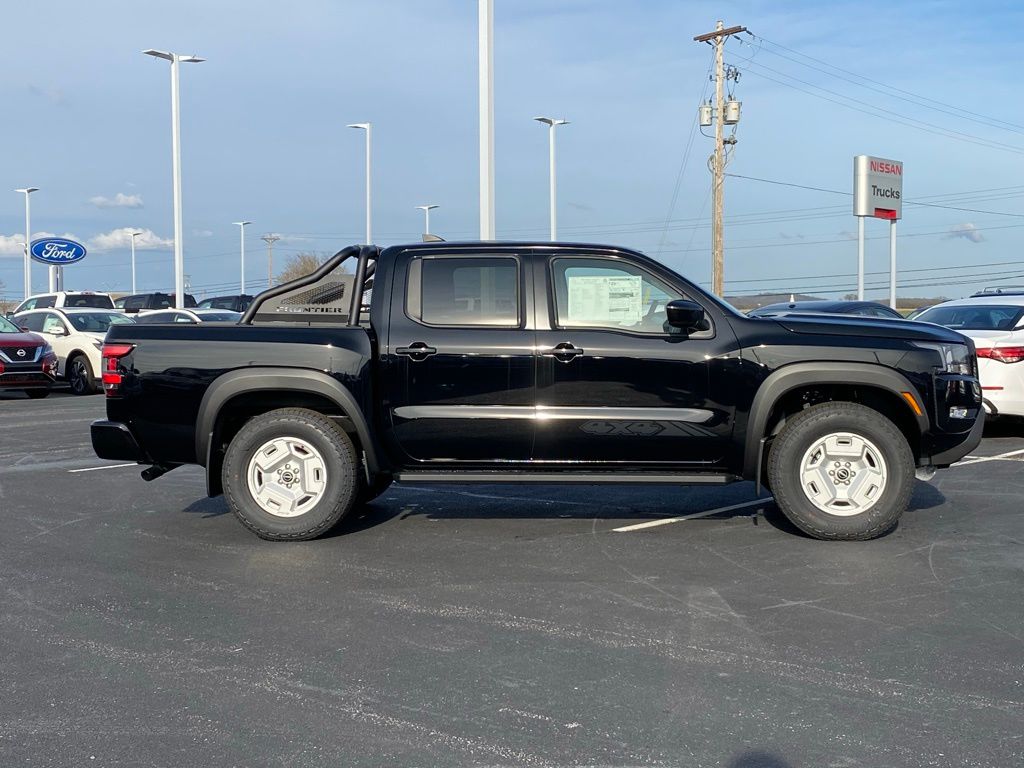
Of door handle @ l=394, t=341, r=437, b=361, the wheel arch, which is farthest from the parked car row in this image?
the wheel arch

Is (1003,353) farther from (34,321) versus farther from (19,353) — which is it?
(34,321)

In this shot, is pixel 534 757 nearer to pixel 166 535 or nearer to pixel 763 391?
pixel 763 391

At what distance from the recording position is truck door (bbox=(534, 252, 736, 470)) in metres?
6.85

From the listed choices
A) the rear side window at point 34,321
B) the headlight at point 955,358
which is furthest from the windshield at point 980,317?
the rear side window at point 34,321

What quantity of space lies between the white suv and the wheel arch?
24396 millimetres

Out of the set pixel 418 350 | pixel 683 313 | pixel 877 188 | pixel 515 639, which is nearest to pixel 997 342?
pixel 683 313

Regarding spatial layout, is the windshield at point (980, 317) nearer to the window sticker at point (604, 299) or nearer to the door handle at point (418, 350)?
the window sticker at point (604, 299)

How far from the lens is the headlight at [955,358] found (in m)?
6.93

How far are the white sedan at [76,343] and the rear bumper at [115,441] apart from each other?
13918mm

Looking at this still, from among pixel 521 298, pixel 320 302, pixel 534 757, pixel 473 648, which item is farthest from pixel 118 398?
pixel 534 757

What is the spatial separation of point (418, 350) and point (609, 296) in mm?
1285

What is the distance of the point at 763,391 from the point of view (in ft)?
22.4

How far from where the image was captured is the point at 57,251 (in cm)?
4303

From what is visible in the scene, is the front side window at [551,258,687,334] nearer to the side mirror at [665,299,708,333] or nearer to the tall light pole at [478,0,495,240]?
the side mirror at [665,299,708,333]
